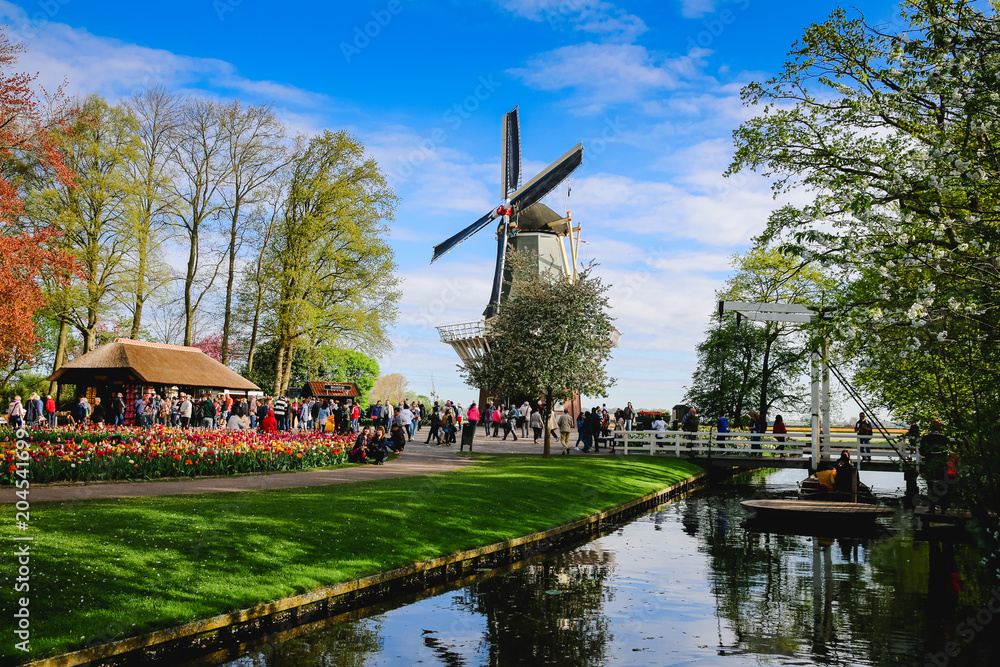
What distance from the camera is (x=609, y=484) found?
71.3ft

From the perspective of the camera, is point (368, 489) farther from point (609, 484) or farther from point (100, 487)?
point (609, 484)

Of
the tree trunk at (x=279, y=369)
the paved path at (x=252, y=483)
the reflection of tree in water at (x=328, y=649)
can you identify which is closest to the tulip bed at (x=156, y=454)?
the paved path at (x=252, y=483)

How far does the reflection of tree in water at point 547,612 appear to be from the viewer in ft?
27.0

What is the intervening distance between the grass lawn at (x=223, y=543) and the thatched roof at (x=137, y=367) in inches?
701

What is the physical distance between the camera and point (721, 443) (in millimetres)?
31016

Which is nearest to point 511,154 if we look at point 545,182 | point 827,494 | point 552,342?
point 545,182

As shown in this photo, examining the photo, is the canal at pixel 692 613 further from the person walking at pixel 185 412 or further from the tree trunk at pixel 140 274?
the tree trunk at pixel 140 274

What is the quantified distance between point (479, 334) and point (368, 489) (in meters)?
26.6

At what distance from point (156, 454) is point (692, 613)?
41.7ft

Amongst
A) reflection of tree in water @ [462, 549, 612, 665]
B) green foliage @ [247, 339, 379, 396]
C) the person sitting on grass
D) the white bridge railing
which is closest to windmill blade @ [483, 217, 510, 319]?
green foliage @ [247, 339, 379, 396]

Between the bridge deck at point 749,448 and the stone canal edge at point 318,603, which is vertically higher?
the bridge deck at point 749,448

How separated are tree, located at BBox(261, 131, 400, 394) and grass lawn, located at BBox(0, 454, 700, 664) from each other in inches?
863

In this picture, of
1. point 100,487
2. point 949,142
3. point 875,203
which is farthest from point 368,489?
point 949,142

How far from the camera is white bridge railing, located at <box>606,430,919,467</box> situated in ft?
95.6
